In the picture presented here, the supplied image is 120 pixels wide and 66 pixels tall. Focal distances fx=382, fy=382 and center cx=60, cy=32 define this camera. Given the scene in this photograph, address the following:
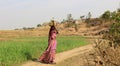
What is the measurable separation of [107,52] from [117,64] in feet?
1.27

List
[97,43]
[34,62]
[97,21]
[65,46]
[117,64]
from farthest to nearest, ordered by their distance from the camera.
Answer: [97,21]
[65,46]
[34,62]
[97,43]
[117,64]

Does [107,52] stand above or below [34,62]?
above

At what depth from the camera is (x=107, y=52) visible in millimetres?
8078

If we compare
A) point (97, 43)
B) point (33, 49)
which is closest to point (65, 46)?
point (33, 49)

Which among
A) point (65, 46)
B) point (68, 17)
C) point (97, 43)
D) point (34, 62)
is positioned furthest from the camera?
point (68, 17)

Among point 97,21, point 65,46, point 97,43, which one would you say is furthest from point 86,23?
point 97,43

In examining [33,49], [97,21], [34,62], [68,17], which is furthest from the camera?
[68,17]

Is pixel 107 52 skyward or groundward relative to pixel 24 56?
skyward

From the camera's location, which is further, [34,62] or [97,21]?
[97,21]

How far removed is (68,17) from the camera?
91.9 meters

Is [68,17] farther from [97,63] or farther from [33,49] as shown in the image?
[97,63]

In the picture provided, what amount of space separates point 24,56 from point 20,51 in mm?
642

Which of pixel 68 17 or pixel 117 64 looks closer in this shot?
pixel 117 64

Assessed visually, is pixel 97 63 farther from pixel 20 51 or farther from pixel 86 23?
pixel 86 23
